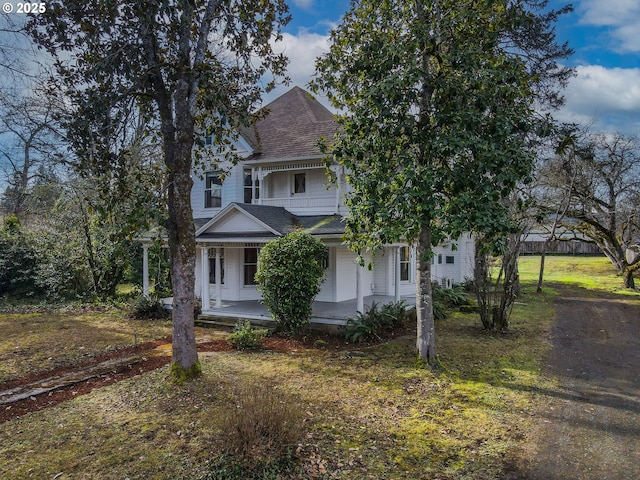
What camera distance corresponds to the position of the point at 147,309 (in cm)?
1494

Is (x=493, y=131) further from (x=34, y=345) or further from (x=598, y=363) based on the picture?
(x=34, y=345)

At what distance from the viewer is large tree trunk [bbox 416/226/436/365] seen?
8391mm

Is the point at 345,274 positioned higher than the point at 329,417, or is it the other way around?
the point at 345,274

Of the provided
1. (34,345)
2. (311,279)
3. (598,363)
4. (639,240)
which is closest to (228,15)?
(311,279)

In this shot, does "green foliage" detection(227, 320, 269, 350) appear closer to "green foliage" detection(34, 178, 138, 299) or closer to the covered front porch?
the covered front porch

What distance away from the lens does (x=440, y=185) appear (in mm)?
7449

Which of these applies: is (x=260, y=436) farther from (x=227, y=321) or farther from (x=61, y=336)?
(x=61, y=336)

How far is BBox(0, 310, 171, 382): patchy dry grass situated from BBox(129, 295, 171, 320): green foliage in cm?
44

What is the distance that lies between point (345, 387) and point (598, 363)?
6.02 metres

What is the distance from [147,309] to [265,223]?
231 inches

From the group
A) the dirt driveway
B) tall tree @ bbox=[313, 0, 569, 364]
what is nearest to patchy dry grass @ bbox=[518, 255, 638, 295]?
the dirt driveway

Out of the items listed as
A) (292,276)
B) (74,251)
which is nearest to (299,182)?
(292,276)

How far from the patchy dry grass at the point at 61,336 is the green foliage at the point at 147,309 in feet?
1.44

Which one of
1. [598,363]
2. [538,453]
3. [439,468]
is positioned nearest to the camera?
[439,468]
